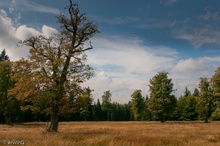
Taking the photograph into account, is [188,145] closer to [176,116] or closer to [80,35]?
[80,35]

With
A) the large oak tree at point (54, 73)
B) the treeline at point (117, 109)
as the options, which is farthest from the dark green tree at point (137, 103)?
the large oak tree at point (54, 73)

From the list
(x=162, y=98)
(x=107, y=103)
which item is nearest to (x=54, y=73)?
(x=162, y=98)

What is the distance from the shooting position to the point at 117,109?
14475 cm

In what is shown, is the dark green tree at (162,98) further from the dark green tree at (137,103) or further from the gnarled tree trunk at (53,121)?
the gnarled tree trunk at (53,121)

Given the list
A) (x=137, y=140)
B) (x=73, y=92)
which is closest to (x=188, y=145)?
(x=137, y=140)

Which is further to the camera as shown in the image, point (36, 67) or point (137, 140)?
point (36, 67)

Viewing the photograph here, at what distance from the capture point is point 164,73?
75312mm

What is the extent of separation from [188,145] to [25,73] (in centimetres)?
1766

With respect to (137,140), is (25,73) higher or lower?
higher

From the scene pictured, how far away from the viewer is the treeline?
28.4 metres

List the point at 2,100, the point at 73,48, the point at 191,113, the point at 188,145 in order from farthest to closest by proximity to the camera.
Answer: the point at 191,113 < the point at 2,100 < the point at 73,48 < the point at 188,145

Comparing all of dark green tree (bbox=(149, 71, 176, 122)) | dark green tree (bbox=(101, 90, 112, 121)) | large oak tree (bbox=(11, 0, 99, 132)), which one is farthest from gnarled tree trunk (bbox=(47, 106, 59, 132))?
dark green tree (bbox=(101, 90, 112, 121))

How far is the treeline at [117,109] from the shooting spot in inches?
1120

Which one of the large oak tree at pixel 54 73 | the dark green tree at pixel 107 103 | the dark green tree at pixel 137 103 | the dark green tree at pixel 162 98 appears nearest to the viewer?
the large oak tree at pixel 54 73
